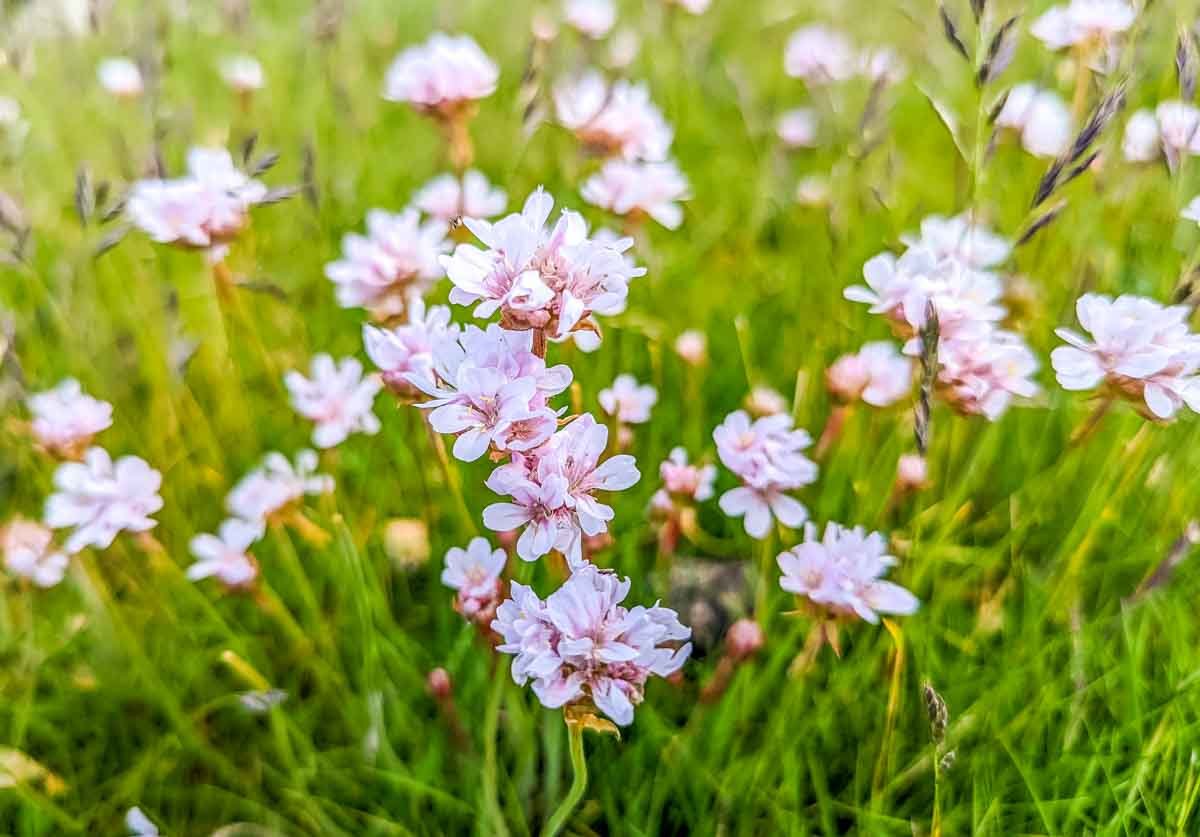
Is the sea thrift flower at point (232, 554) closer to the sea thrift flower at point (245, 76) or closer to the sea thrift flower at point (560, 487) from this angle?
the sea thrift flower at point (560, 487)

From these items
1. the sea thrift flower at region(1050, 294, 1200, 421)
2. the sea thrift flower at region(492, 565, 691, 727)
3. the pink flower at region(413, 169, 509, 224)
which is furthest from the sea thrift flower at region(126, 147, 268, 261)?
the sea thrift flower at region(1050, 294, 1200, 421)

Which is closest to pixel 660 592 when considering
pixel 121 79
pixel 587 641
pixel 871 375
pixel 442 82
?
pixel 871 375

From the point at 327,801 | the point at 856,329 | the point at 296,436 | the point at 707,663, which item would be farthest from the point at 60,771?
the point at 856,329

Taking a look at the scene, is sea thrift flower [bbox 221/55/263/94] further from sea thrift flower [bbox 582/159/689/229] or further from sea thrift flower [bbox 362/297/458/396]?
sea thrift flower [bbox 362/297/458/396]

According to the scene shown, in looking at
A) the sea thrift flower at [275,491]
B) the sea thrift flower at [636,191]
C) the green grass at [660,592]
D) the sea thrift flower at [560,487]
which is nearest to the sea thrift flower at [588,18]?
the green grass at [660,592]

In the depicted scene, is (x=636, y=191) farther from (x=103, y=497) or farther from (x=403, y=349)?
(x=103, y=497)

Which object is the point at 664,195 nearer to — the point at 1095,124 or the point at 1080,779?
the point at 1095,124
